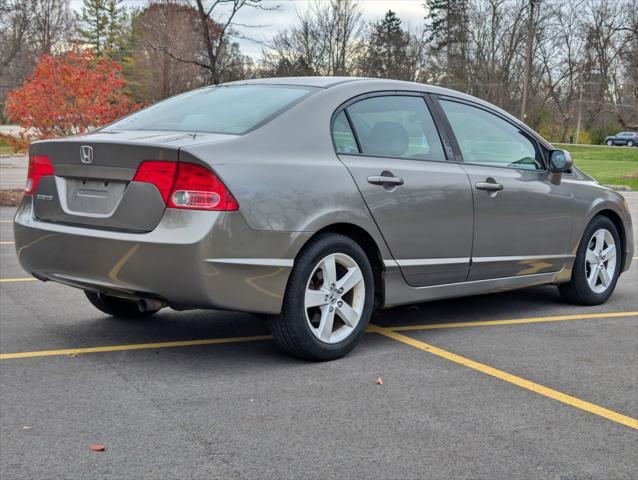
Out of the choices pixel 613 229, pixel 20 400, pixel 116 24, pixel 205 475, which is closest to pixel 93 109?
pixel 613 229

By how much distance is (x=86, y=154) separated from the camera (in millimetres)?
4645

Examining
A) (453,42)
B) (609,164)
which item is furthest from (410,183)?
(453,42)

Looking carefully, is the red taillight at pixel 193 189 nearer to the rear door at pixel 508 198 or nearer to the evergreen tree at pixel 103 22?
the rear door at pixel 508 198

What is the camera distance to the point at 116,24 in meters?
79.2

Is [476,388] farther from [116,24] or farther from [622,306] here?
[116,24]

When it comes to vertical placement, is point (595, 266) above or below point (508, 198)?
below

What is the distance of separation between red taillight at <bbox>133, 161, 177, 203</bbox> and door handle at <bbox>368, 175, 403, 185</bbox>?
1.24 m

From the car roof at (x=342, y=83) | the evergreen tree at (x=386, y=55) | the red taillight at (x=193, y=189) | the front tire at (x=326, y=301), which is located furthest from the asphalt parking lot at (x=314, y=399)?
the evergreen tree at (x=386, y=55)

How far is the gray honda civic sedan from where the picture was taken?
4359 millimetres

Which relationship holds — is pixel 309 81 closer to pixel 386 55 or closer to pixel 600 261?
pixel 600 261

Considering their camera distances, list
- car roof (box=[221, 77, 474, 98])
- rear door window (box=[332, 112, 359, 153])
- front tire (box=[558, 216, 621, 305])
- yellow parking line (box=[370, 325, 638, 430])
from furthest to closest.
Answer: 1. front tire (box=[558, 216, 621, 305])
2. car roof (box=[221, 77, 474, 98])
3. rear door window (box=[332, 112, 359, 153])
4. yellow parking line (box=[370, 325, 638, 430])

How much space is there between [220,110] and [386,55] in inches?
1637

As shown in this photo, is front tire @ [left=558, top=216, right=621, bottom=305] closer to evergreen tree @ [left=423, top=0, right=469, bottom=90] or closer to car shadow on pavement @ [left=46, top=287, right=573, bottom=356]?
car shadow on pavement @ [left=46, top=287, right=573, bottom=356]

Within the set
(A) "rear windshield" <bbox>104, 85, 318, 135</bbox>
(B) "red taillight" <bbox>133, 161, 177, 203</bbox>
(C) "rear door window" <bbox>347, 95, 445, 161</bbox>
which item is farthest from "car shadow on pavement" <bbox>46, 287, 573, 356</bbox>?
(C) "rear door window" <bbox>347, 95, 445, 161</bbox>
